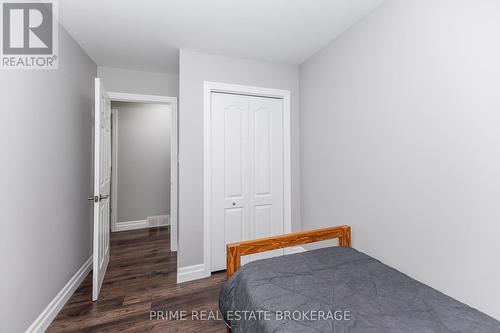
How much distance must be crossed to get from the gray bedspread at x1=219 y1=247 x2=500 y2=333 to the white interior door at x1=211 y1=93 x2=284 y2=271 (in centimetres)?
106

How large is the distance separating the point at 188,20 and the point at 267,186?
6.12ft

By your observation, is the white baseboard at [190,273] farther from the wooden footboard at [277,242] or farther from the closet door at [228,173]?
the wooden footboard at [277,242]

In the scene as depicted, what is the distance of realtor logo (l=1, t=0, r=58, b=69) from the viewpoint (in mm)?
1426

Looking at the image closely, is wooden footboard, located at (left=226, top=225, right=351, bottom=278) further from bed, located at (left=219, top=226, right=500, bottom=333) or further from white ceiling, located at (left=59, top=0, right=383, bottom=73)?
white ceiling, located at (left=59, top=0, right=383, bottom=73)

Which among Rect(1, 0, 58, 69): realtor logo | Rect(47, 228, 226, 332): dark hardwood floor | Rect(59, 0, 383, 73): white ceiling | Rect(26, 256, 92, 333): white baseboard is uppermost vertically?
Rect(59, 0, 383, 73): white ceiling

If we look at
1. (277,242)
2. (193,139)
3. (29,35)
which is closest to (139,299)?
(277,242)

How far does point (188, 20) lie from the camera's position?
1897mm

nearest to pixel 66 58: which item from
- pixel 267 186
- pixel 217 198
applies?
pixel 217 198

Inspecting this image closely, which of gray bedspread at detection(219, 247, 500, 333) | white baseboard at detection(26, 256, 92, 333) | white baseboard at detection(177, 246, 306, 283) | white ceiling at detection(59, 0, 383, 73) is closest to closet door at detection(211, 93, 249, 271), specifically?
white baseboard at detection(177, 246, 306, 283)

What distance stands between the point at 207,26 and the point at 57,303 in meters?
2.66

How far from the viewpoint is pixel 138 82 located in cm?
294

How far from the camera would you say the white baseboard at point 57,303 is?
1.61m

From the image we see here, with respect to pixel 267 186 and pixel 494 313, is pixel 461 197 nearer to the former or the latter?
pixel 494 313

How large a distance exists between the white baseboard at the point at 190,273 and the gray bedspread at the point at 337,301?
1.02m
